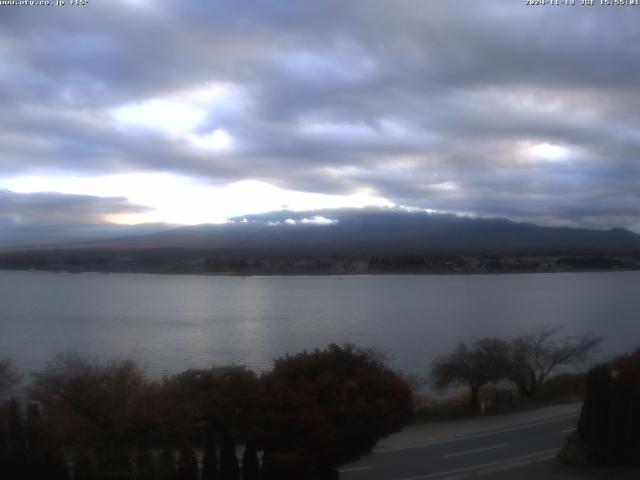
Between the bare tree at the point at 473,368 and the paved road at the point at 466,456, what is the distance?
6.33 meters

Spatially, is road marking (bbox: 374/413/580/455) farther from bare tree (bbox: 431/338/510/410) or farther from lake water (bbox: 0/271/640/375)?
lake water (bbox: 0/271/640/375)

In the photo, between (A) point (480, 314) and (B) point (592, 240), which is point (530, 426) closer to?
(A) point (480, 314)

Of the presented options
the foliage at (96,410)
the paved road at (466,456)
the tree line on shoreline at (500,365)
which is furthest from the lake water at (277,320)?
the foliage at (96,410)

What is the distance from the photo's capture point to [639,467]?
15016 millimetres

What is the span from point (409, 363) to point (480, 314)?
2814 centimetres

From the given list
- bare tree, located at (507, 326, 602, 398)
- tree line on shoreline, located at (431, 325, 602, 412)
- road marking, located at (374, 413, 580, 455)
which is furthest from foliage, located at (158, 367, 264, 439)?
bare tree, located at (507, 326, 602, 398)

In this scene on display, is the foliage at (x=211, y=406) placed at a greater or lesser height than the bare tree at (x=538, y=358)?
greater

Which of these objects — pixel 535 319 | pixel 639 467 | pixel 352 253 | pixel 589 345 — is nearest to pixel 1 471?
pixel 639 467

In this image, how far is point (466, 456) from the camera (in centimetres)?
1605

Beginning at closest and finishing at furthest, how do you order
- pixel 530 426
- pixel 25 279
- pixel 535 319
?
pixel 530 426 < pixel 535 319 < pixel 25 279

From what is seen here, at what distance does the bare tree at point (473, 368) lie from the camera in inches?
1022

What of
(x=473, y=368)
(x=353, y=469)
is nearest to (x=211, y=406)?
(x=353, y=469)

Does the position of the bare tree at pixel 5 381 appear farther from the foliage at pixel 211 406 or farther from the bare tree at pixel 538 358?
the bare tree at pixel 538 358

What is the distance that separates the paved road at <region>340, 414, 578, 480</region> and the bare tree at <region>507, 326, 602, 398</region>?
7552mm
